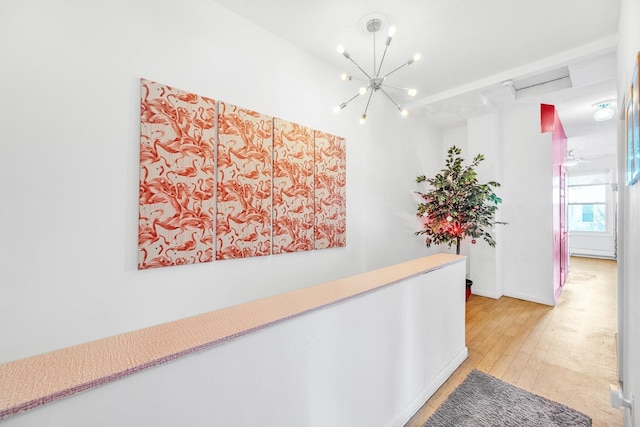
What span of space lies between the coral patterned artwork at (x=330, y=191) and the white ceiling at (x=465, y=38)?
2.25 feet

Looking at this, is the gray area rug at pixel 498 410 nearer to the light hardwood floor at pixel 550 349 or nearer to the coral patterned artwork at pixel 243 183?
the light hardwood floor at pixel 550 349

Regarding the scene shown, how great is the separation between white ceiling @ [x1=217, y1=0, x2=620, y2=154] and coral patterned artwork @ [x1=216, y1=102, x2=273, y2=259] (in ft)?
2.73

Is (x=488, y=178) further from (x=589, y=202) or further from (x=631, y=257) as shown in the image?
(x=589, y=202)

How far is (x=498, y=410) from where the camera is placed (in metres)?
1.85

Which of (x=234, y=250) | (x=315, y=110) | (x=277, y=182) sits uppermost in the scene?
(x=315, y=110)

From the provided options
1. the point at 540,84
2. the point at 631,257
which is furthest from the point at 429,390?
the point at 540,84

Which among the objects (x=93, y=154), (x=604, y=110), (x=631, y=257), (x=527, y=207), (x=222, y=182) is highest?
(x=604, y=110)

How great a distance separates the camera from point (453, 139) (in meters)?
4.85

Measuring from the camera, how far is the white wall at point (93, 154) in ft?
4.46

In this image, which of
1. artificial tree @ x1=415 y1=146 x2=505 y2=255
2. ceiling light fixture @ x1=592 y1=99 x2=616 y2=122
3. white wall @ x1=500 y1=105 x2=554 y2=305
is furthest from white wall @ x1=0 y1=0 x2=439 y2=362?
ceiling light fixture @ x1=592 y1=99 x2=616 y2=122

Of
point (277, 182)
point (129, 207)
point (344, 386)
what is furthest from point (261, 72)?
point (344, 386)

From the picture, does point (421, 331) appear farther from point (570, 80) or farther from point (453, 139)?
point (453, 139)

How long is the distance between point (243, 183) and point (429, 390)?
1.98m

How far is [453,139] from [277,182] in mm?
3769
